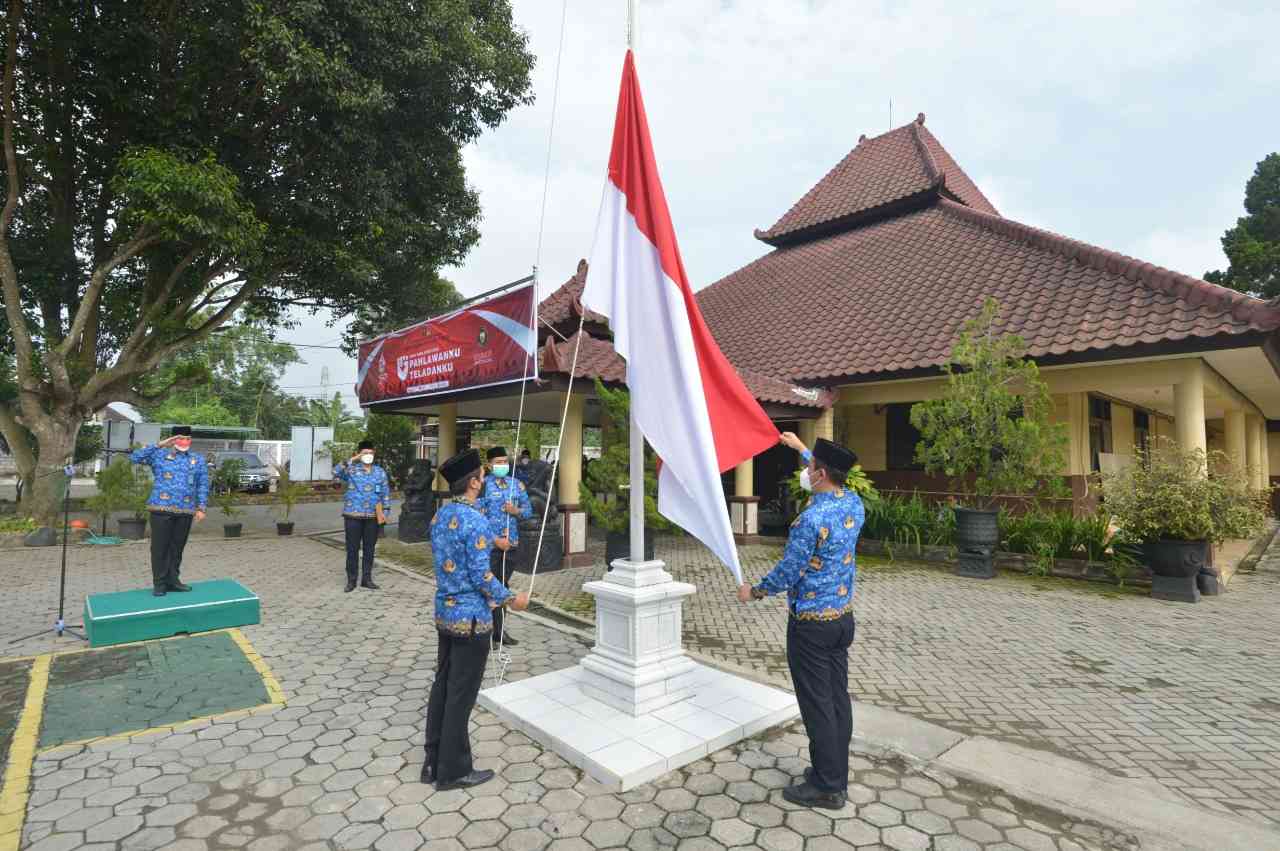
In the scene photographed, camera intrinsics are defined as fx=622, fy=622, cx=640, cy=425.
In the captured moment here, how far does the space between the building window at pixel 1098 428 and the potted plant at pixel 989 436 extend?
150 inches

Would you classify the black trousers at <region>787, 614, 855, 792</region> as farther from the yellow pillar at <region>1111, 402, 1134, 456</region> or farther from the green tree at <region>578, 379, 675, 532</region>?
the yellow pillar at <region>1111, 402, 1134, 456</region>

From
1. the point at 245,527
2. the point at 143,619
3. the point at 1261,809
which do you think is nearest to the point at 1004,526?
the point at 1261,809

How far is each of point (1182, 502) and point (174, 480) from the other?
39.3ft

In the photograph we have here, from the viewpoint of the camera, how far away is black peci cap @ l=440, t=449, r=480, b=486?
343 cm

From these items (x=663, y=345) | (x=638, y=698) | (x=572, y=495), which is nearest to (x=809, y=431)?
(x=572, y=495)

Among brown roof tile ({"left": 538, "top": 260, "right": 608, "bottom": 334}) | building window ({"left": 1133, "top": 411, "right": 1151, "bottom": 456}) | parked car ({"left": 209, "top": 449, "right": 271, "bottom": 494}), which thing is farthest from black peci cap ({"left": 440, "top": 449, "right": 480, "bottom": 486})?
parked car ({"left": 209, "top": 449, "right": 271, "bottom": 494})

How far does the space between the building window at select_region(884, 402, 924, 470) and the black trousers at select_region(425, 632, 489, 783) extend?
1149 cm

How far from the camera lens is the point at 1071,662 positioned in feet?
17.7

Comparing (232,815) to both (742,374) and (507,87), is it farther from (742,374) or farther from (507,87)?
(507,87)

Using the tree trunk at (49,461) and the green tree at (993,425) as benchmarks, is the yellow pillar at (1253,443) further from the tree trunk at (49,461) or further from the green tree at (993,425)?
the tree trunk at (49,461)

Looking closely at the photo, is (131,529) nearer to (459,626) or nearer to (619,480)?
(619,480)

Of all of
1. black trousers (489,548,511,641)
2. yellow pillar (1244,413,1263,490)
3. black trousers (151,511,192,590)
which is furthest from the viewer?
yellow pillar (1244,413,1263,490)

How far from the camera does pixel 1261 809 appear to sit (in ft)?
10.3

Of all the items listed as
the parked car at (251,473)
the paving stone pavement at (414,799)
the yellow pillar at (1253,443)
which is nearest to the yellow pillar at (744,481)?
the paving stone pavement at (414,799)
